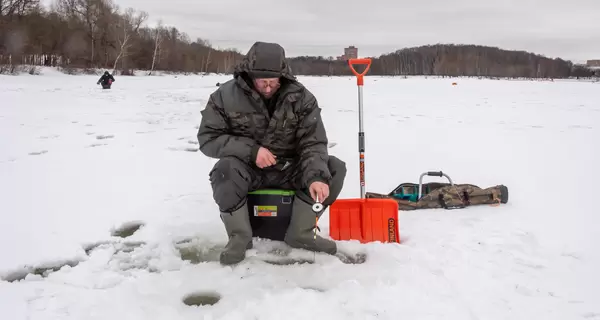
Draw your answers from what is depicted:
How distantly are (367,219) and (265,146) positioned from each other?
2.66ft

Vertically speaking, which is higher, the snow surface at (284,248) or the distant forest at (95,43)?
the distant forest at (95,43)

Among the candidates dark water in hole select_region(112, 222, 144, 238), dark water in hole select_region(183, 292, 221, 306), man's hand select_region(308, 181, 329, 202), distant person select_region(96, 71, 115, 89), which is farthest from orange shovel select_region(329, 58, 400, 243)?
distant person select_region(96, 71, 115, 89)

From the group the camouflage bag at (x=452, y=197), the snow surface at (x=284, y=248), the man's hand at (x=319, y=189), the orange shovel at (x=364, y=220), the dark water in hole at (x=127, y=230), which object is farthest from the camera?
the camouflage bag at (x=452, y=197)

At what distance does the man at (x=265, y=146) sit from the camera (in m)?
2.36

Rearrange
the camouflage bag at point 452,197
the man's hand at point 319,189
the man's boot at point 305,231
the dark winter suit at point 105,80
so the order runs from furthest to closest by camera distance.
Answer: the dark winter suit at point 105,80 → the camouflage bag at point 452,197 → the man's boot at point 305,231 → the man's hand at point 319,189

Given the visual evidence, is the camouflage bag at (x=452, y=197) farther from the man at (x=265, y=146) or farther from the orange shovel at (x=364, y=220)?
the man at (x=265, y=146)

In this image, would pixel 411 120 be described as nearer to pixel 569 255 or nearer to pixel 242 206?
pixel 569 255

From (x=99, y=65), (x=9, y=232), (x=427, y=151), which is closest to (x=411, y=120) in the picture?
(x=427, y=151)

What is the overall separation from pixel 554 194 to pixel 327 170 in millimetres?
2596

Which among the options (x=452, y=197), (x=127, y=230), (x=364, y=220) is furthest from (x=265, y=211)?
(x=452, y=197)

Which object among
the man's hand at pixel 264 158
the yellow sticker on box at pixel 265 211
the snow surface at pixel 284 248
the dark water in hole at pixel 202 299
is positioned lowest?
the dark water in hole at pixel 202 299

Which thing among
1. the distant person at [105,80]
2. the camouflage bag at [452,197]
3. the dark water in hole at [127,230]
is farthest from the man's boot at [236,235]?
the distant person at [105,80]

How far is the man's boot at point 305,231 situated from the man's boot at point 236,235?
266 mm

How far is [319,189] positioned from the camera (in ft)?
7.66
